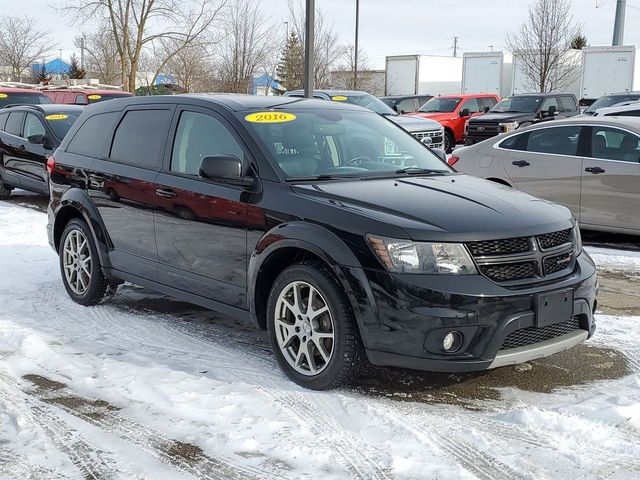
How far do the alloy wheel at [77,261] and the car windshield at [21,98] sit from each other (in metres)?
13.8

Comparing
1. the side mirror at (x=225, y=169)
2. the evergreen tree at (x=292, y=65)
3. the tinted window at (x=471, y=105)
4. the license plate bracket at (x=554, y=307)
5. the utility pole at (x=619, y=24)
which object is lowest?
the license plate bracket at (x=554, y=307)

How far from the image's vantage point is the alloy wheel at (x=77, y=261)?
6.61 meters

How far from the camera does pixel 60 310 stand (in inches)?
256

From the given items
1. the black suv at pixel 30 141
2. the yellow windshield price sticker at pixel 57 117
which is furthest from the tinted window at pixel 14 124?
the yellow windshield price sticker at pixel 57 117

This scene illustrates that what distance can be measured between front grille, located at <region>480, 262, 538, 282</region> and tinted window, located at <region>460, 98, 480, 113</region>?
21147mm

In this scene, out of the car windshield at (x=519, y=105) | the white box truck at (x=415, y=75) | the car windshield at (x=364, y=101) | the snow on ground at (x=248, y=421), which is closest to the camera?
the snow on ground at (x=248, y=421)

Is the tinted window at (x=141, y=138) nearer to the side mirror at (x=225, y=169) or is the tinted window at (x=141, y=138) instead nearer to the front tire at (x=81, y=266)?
the front tire at (x=81, y=266)

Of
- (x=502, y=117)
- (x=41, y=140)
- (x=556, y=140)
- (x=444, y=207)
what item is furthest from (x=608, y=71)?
(x=444, y=207)

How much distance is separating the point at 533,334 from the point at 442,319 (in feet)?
2.01

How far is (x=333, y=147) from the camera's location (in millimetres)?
5410

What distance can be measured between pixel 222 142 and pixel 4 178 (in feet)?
32.2

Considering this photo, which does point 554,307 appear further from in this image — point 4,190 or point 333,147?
point 4,190

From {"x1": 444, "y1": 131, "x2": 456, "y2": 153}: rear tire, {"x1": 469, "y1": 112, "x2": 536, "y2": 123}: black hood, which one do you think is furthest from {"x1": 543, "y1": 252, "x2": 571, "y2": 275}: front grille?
{"x1": 444, "y1": 131, "x2": 456, "y2": 153}: rear tire

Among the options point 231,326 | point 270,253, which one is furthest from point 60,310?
point 270,253
